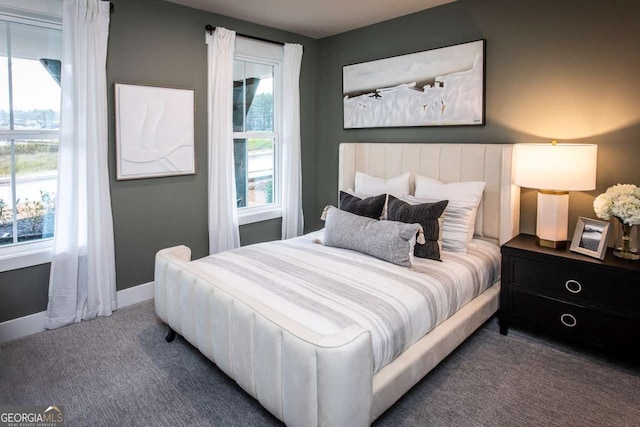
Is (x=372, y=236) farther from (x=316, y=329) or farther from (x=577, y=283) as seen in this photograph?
(x=577, y=283)

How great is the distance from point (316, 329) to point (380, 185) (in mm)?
2067

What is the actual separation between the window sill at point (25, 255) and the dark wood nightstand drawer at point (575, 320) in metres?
3.31

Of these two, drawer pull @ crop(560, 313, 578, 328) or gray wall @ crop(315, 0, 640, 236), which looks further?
gray wall @ crop(315, 0, 640, 236)

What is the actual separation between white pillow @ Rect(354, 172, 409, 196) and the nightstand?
99 cm

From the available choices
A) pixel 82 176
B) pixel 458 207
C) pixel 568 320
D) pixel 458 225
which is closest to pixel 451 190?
pixel 458 207

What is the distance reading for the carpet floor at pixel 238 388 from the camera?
81.3 inches

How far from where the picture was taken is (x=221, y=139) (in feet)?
12.5

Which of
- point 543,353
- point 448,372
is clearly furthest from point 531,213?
point 448,372

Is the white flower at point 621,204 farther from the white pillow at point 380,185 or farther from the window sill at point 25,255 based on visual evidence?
the window sill at point 25,255

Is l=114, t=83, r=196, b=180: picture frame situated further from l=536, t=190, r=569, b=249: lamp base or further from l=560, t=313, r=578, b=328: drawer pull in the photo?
l=560, t=313, r=578, b=328: drawer pull

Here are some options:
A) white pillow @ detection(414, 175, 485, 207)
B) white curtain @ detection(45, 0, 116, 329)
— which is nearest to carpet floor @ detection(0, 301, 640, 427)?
white curtain @ detection(45, 0, 116, 329)

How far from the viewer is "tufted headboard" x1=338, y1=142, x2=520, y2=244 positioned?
123 inches

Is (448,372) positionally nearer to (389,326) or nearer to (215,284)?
(389,326)

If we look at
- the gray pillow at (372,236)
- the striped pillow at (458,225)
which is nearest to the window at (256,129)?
the gray pillow at (372,236)
